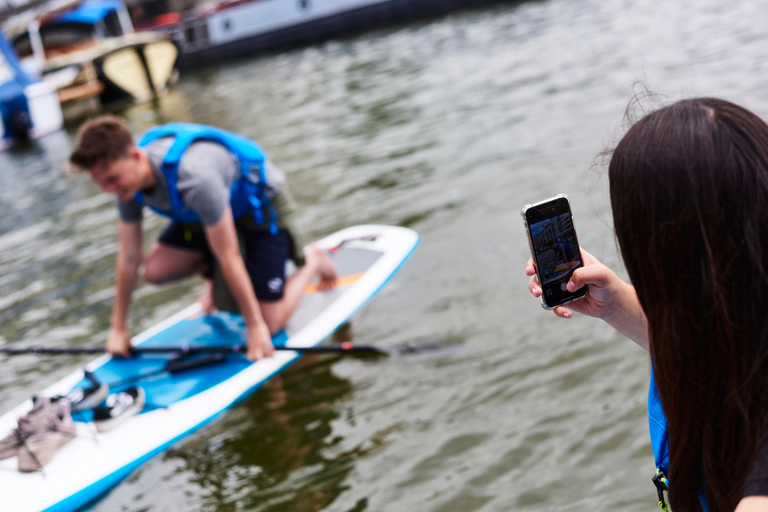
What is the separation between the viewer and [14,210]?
10.4 meters

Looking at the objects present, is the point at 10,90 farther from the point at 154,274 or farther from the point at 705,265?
the point at 705,265

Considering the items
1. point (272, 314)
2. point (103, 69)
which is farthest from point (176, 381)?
point (103, 69)

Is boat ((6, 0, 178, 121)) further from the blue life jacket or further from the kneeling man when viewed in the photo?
the blue life jacket

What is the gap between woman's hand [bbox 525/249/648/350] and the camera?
1.59 meters

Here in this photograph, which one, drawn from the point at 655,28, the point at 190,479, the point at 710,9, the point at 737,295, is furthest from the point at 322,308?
the point at 710,9

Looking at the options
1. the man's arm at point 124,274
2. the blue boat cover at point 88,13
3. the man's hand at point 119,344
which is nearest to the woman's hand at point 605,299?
the man's arm at point 124,274

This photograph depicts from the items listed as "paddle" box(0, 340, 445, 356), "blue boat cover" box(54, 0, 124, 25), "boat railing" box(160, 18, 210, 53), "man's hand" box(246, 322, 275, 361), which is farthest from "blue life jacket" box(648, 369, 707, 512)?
"blue boat cover" box(54, 0, 124, 25)

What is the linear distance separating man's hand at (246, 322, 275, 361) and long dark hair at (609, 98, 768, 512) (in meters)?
3.07

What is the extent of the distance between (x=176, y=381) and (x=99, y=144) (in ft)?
4.75

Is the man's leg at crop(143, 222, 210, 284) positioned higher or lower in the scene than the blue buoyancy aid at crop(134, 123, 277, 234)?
lower

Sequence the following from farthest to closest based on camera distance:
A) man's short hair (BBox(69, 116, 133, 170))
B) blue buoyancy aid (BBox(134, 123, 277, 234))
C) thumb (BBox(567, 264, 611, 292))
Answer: blue buoyancy aid (BBox(134, 123, 277, 234)) → man's short hair (BBox(69, 116, 133, 170)) → thumb (BBox(567, 264, 611, 292))

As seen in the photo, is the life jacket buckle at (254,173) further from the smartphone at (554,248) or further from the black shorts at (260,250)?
the smartphone at (554,248)

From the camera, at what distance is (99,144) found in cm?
367

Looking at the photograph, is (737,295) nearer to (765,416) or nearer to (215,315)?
(765,416)
